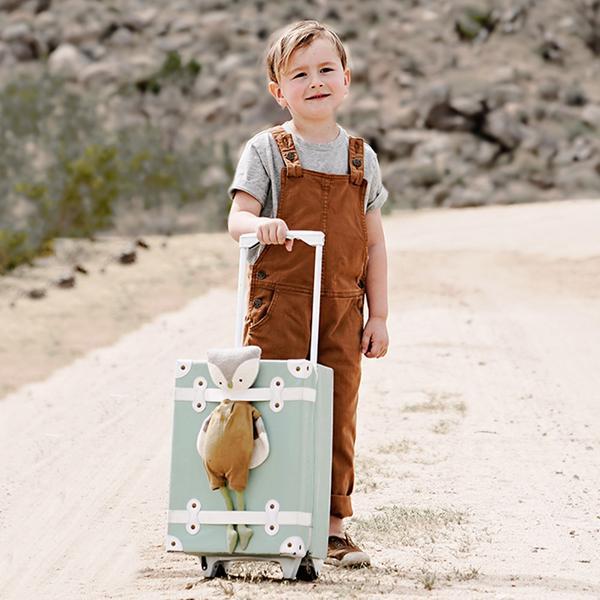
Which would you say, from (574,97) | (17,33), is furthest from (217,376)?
(17,33)

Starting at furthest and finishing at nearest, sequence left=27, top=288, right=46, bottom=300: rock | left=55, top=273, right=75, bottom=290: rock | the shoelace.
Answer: left=55, top=273, right=75, bottom=290: rock → left=27, top=288, right=46, bottom=300: rock → the shoelace

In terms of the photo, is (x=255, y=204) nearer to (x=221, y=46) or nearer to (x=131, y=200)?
(x=131, y=200)

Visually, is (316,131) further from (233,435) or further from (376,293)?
(233,435)

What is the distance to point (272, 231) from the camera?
4.04 m

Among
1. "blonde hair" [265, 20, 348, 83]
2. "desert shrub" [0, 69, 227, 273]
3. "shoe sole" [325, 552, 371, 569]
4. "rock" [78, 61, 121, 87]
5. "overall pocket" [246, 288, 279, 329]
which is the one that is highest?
"rock" [78, 61, 121, 87]

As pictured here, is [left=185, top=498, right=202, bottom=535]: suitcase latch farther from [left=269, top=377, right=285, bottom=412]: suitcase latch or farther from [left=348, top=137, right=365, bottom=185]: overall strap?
[left=348, top=137, right=365, bottom=185]: overall strap

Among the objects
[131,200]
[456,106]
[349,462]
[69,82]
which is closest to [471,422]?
[349,462]

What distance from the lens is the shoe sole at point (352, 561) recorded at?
432 cm

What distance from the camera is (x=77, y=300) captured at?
1361cm

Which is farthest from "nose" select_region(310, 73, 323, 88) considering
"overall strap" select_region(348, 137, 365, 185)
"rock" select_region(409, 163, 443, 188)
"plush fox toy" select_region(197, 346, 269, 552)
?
"rock" select_region(409, 163, 443, 188)

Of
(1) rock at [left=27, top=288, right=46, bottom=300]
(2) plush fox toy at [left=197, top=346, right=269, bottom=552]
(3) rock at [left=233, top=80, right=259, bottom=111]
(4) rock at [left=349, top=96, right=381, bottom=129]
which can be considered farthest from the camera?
(3) rock at [left=233, top=80, right=259, bottom=111]

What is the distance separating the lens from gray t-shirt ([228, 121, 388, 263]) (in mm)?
4320

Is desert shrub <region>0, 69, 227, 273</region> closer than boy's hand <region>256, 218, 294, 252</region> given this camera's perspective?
No

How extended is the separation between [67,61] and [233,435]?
36154 mm
